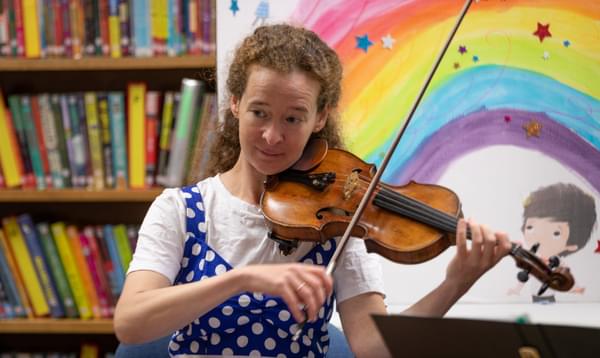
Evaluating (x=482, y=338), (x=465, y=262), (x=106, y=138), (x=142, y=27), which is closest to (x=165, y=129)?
(x=106, y=138)

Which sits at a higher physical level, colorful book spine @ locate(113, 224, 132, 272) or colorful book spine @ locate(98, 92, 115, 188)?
colorful book spine @ locate(98, 92, 115, 188)

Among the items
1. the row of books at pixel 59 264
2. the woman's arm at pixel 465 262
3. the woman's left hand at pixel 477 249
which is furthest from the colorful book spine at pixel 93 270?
the woman's left hand at pixel 477 249

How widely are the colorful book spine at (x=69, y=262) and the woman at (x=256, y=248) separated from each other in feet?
2.99

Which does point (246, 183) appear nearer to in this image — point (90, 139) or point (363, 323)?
point (363, 323)

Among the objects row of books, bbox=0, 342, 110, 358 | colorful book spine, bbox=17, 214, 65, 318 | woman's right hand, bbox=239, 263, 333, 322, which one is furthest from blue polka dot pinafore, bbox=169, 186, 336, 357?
row of books, bbox=0, 342, 110, 358

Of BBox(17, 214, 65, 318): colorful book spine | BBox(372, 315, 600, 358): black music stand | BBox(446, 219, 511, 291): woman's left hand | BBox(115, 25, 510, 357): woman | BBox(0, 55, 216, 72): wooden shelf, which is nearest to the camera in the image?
BBox(372, 315, 600, 358): black music stand

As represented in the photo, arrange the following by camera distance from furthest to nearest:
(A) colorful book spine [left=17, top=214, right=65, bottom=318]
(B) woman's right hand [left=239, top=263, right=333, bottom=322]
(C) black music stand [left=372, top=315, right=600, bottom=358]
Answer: (A) colorful book spine [left=17, top=214, right=65, bottom=318]
(B) woman's right hand [left=239, top=263, right=333, bottom=322]
(C) black music stand [left=372, top=315, right=600, bottom=358]

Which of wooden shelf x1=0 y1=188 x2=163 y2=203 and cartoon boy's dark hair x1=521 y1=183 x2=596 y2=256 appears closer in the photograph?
cartoon boy's dark hair x1=521 y1=183 x2=596 y2=256

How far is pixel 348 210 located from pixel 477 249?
0.83 feet

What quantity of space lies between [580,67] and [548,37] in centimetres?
11

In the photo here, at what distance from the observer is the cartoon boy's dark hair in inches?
75.1

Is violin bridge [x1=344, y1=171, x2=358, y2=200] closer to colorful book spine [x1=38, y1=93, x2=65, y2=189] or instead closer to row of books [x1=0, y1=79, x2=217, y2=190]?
row of books [x1=0, y1=79, x2=217, y2=190]

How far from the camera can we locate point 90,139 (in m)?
2.17

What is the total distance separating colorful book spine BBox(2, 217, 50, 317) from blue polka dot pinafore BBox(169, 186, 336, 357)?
38.9 inches
